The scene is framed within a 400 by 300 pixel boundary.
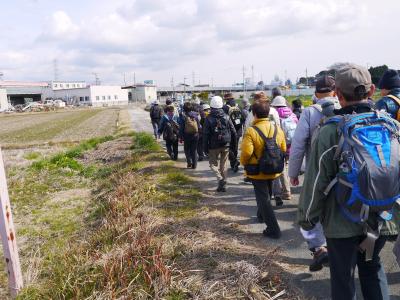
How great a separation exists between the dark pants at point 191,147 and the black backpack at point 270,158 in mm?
4739

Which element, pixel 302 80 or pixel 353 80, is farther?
pixel 302 80

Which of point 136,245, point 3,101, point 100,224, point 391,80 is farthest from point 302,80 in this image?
point 136,245

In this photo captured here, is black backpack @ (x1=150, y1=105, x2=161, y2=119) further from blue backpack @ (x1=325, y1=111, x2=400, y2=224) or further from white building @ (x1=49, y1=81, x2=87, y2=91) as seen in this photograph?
white building @ (x1=49, y1=81, x2=87, y2=91)

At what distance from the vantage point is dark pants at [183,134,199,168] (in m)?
9.32

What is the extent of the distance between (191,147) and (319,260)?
606 centimetres

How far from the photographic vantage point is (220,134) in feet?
23.2

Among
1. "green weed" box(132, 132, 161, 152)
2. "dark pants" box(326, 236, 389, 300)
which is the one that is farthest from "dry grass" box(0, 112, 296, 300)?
"green weed" box(132, 132, 161, 152)

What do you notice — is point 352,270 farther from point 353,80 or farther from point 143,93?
point 143,93

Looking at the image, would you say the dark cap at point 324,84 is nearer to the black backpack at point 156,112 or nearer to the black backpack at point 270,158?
the black backpack at point 270,158

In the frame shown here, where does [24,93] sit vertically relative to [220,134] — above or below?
above

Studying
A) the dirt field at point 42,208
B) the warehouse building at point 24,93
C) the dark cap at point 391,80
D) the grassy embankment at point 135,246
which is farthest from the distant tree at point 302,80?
the dark cap at point 391,80

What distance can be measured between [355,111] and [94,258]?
314 centimetres

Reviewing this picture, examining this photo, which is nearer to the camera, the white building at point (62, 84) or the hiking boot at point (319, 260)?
the hiking boot at point (319, 260)

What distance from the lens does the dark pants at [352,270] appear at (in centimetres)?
240
